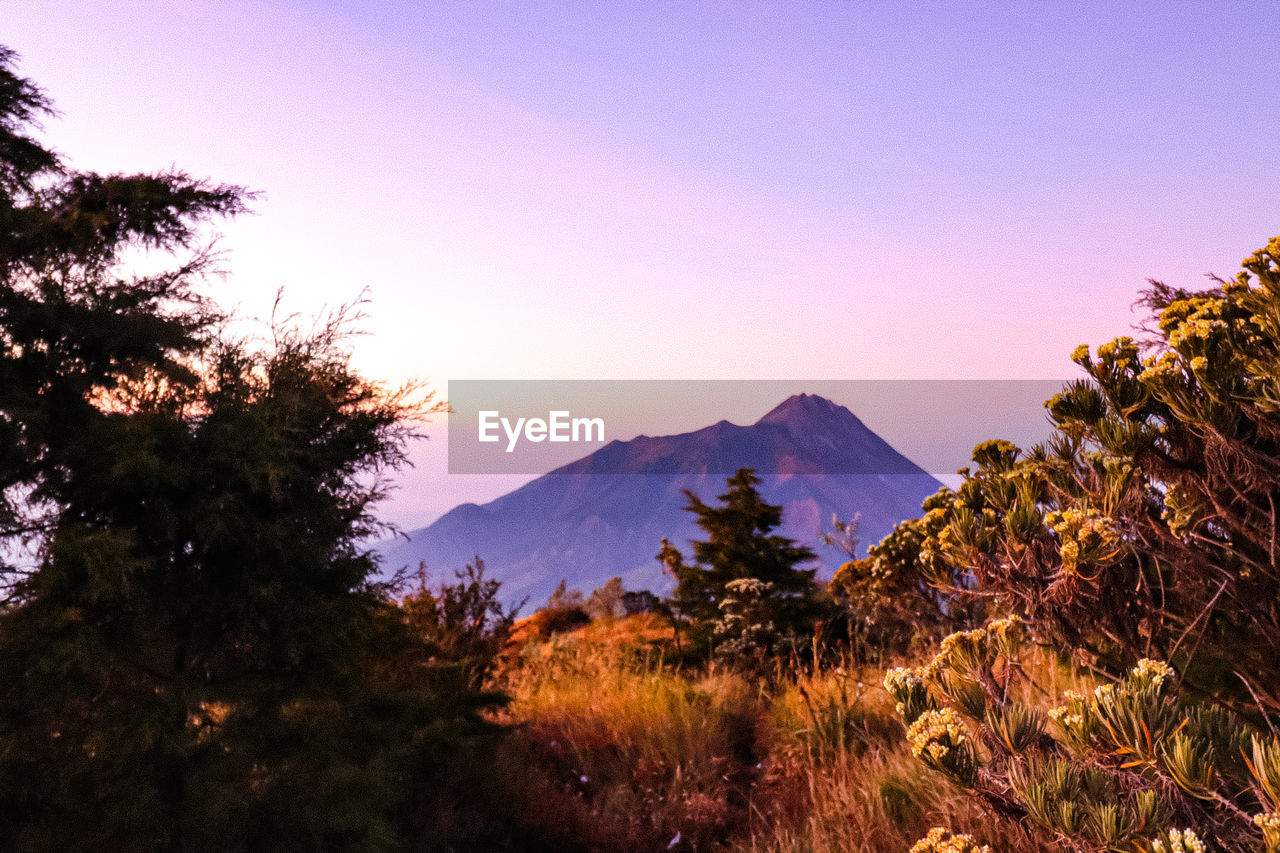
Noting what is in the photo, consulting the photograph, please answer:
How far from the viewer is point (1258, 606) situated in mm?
3055

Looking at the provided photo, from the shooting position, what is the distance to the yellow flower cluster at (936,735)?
2291 mm

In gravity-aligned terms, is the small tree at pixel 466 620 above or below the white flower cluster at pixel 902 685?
below

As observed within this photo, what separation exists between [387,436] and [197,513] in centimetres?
106

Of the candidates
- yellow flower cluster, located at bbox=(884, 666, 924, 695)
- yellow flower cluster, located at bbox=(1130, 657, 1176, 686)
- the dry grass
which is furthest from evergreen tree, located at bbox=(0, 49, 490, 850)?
yellow flower cluster, located at bbox=(1130, 657, 1176, 686)

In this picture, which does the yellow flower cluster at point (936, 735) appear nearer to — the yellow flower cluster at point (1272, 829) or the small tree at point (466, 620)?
the yellow flower cluster at point (1272, 829)

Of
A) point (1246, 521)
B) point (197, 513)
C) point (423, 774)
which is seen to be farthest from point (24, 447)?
point (1246, 521)

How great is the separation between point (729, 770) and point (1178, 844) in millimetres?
4324

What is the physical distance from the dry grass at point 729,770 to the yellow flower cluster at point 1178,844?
1.92 meters

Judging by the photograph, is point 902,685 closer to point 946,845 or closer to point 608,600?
point 946,845

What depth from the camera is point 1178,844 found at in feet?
6.23

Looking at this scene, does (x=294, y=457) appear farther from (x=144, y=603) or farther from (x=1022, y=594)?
(x=1022, y=594)

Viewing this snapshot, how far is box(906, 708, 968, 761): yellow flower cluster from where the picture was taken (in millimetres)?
2291

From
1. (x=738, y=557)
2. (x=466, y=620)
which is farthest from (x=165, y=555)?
(x=738, y=557)

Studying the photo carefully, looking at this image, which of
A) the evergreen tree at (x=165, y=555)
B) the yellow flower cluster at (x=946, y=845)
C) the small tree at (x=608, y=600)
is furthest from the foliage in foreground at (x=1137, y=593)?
the small tree at (x=608, y=600)
